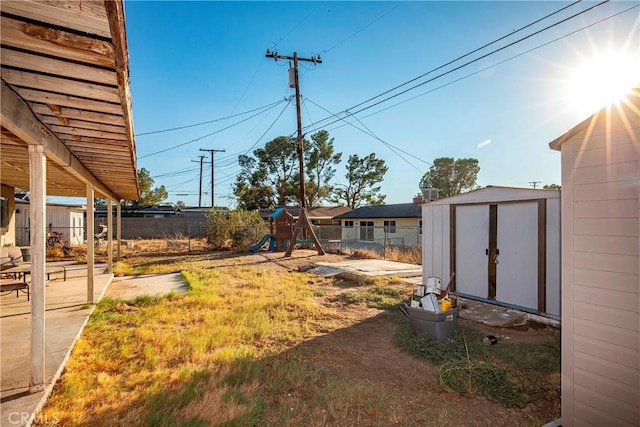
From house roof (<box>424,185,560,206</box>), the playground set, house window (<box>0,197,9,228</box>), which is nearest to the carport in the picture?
house roof (<box>424,185,560,206</box>)

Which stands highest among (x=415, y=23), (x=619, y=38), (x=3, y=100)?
(x=415, y=23)

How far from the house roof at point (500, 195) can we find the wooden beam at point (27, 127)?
654 centimetres

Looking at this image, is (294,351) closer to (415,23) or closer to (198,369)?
(198,369)

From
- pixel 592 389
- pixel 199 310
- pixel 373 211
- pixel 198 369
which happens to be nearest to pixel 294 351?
pixel 198 369

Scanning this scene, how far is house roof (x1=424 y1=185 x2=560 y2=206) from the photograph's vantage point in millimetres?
5250

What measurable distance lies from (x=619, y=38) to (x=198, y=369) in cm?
783

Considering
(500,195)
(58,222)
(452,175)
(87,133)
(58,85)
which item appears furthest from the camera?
(452,175)

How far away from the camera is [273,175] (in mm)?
31953

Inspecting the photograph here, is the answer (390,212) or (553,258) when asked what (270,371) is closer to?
(553,258)

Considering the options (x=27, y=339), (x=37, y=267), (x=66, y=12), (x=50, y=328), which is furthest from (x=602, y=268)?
(x=50, y=328)

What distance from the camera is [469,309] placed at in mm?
5676

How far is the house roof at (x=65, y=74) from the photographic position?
4.89 feet

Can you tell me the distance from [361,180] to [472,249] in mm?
28840

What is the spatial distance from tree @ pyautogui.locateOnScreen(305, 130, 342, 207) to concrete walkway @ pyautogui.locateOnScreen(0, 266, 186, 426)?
23.6 meters
